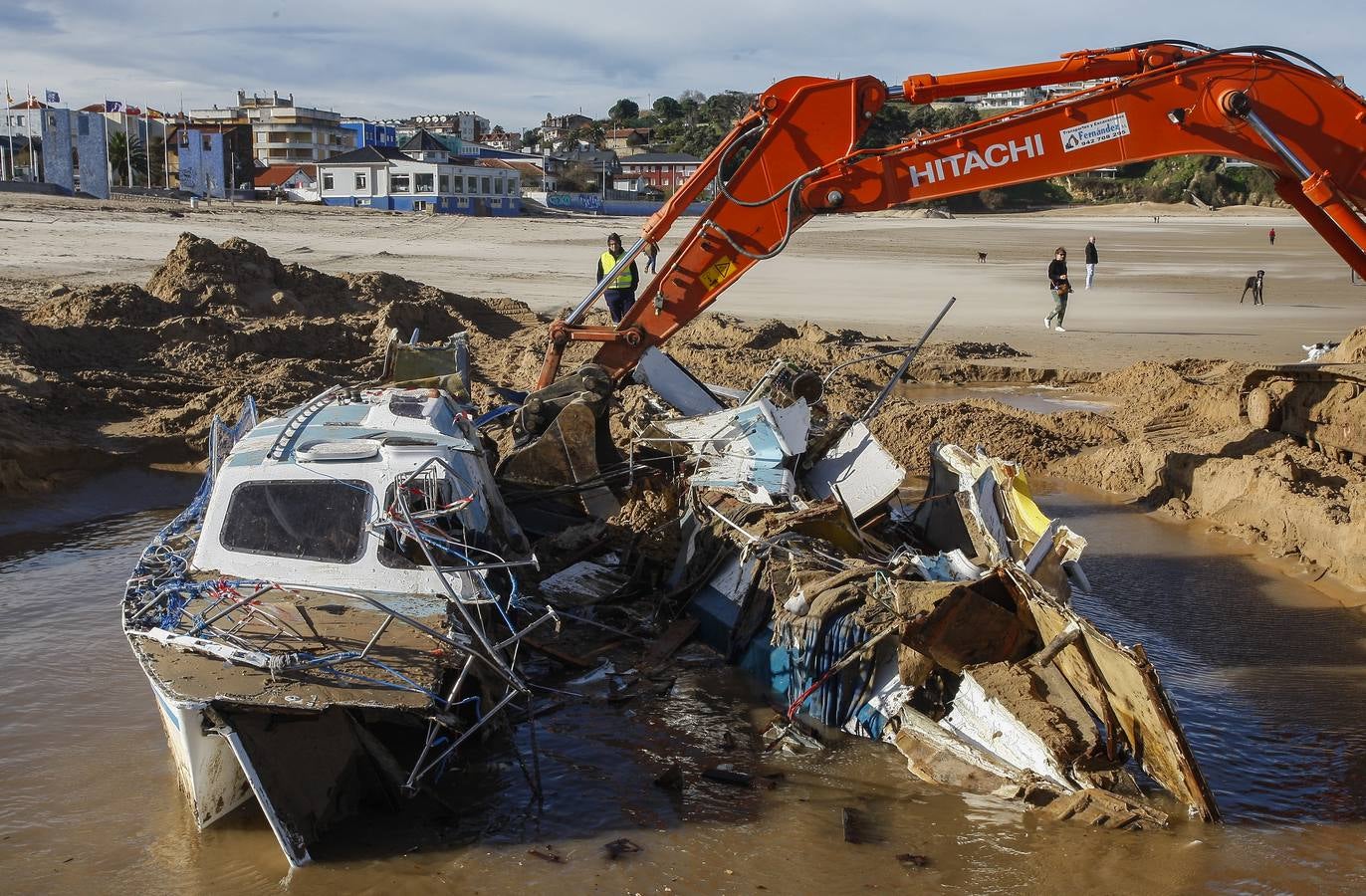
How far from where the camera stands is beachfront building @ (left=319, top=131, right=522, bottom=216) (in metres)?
63.8

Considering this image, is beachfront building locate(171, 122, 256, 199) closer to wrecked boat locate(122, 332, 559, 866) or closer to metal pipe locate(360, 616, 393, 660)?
wrecked boat locate(122, 332, 559, 866)

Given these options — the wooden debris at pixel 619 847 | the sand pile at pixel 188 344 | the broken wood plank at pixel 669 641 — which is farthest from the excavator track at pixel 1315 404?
the wooden debris at pixel 619 847

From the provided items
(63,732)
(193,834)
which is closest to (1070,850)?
(193,834)

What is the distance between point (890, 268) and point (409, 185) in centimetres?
3634

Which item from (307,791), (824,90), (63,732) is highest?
(824,90)

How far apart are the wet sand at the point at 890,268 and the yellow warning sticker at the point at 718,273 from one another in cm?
1204

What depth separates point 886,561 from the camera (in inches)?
347

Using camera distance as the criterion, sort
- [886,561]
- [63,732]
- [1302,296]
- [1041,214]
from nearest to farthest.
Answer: [63,732] → [886,561] → [1302,296] → [1041,214]

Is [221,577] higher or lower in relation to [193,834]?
higher

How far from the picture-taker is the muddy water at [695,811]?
6.26 metres

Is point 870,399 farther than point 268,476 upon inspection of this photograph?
Yes

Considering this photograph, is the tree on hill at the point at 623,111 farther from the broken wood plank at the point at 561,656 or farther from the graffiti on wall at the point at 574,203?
the broken wood plank at the point at 561,656

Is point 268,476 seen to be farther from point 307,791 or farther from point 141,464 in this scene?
→ point 141,464

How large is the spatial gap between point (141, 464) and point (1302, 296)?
95.3 ft
